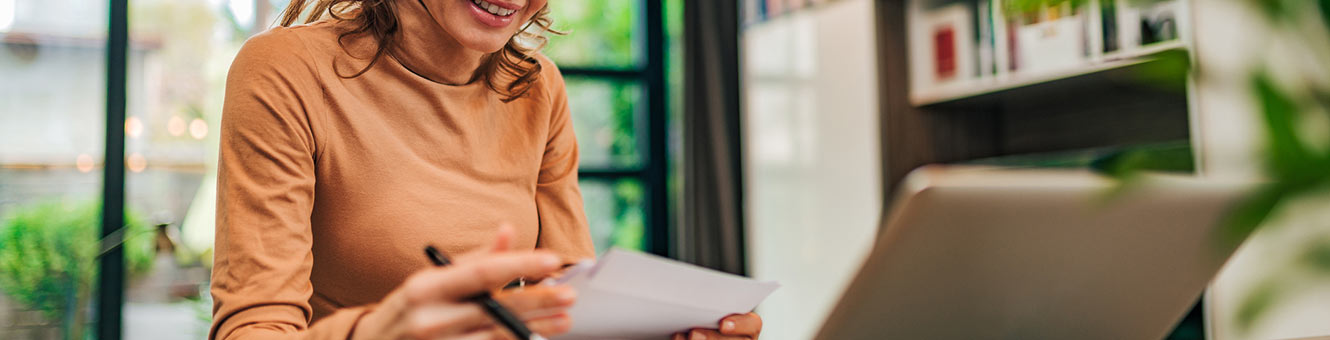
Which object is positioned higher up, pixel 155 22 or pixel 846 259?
pixel 155 22

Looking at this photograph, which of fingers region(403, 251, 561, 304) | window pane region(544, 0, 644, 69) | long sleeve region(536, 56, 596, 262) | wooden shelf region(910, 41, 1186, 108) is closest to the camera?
fingers region(403, 251, 561, 304)

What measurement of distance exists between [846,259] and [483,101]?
2.13 meters

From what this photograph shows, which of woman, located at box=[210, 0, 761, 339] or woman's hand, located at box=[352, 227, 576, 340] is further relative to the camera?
woman, located at box=[210, 0, 761, 339]

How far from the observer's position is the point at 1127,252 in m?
0.70

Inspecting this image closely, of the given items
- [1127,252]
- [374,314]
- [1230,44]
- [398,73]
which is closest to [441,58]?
[398,73]

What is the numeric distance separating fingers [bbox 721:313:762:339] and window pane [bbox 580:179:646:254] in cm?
309

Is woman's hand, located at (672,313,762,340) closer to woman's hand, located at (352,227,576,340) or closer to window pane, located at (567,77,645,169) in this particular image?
woman's hand, located at (352,227,576,340)

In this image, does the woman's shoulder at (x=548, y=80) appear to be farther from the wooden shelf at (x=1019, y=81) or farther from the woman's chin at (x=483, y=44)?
the wooden shelf at (x=1019, y=81)

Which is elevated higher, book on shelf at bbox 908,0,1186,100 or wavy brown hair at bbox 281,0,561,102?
book on shelf at bbox 908,0,1186,100

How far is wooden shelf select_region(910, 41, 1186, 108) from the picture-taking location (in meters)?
2.17

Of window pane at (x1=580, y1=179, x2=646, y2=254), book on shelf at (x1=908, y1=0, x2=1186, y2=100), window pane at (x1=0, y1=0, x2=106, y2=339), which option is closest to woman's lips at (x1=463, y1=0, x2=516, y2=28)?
book on shelf at (x1=908, y1=0, x2=1186, y2=100)

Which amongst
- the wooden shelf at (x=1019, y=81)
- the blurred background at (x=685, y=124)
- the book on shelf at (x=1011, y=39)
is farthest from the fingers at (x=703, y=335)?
the blurred background at (x=685, y=124)

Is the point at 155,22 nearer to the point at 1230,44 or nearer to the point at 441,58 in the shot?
the point at 441,58

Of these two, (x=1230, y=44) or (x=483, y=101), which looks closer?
(x=483, y=101)
